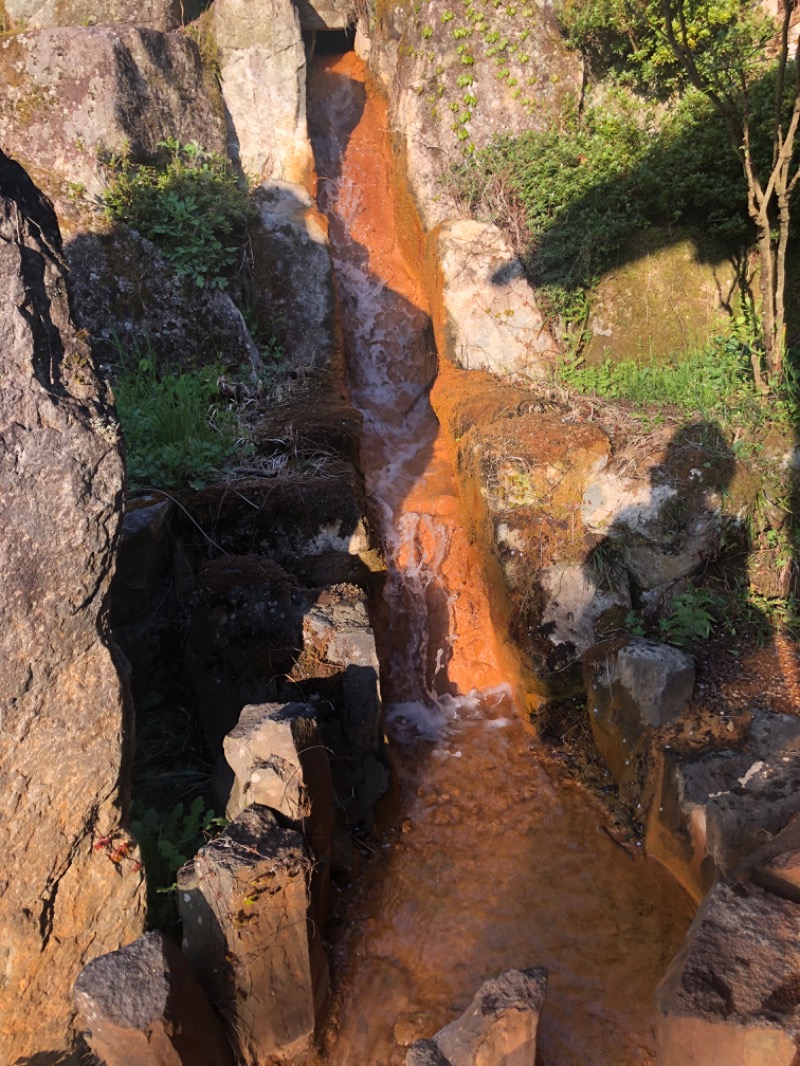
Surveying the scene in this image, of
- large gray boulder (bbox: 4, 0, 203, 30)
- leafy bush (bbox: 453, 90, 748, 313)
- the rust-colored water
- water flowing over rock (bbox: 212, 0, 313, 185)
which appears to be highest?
large gray boulder (bbox: 4, 0, 203, 30)

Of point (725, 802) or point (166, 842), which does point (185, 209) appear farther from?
point (725, 802)

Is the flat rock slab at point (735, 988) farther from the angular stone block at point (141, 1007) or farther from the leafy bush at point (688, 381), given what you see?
the leafy bush at point (688, 381)

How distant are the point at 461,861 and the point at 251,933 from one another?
1614mm

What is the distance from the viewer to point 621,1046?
3025mm

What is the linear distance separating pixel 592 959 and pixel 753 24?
8516mm

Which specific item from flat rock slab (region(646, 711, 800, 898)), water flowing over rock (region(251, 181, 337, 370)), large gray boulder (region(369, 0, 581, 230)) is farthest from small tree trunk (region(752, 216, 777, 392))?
water flowing over rock (region(251, 181, 337, 370))

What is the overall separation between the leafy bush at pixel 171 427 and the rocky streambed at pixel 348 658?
0.28 metres

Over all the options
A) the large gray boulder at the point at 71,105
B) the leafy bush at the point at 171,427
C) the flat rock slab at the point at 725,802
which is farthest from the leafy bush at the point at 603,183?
the flat rock slab at the point at 725,802

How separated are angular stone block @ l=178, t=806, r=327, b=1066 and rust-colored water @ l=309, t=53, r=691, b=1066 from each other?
40 centimetres

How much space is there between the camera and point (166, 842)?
342 centimetres

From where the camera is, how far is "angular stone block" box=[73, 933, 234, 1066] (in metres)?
2.33

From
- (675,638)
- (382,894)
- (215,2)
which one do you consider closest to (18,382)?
(382,894)

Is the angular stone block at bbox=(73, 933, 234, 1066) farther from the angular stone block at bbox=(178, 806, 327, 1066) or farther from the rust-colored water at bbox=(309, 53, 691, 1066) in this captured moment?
the rust-colored water at bbox=(309, 53, 691, 1066)

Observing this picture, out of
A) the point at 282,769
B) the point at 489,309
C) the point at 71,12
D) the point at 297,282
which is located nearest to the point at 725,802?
the point at 282,769
